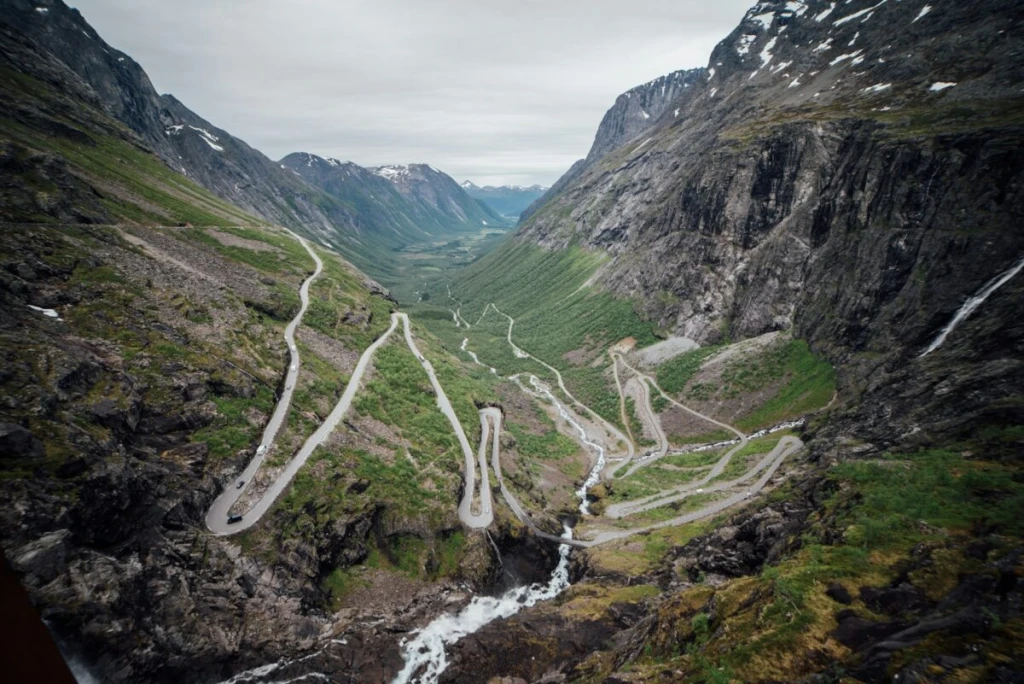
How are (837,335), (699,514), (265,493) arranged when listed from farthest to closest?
(837,335)
(699,514)
(265,493)

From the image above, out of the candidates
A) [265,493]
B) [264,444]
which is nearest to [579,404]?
[264,444]

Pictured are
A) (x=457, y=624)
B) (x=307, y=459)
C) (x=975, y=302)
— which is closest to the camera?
(x=457, y=624)

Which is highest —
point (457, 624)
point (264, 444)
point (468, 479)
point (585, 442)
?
point (264, 444)

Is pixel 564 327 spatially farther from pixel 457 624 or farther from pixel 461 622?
pixel 457 624

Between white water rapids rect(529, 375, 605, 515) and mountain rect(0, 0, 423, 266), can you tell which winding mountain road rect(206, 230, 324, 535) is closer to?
mountain rect(0, 0, 423, 266)

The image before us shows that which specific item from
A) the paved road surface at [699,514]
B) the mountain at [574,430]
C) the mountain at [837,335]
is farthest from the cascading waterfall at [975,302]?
the paved road surface at [699,514]

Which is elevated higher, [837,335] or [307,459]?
[837,335]

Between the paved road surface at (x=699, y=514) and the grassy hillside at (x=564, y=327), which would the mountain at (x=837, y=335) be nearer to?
the grassy hillside at (x=564, y=327)

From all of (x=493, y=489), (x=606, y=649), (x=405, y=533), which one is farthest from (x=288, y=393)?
(x=606, y=649)

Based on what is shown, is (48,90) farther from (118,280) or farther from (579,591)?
(579,591)
